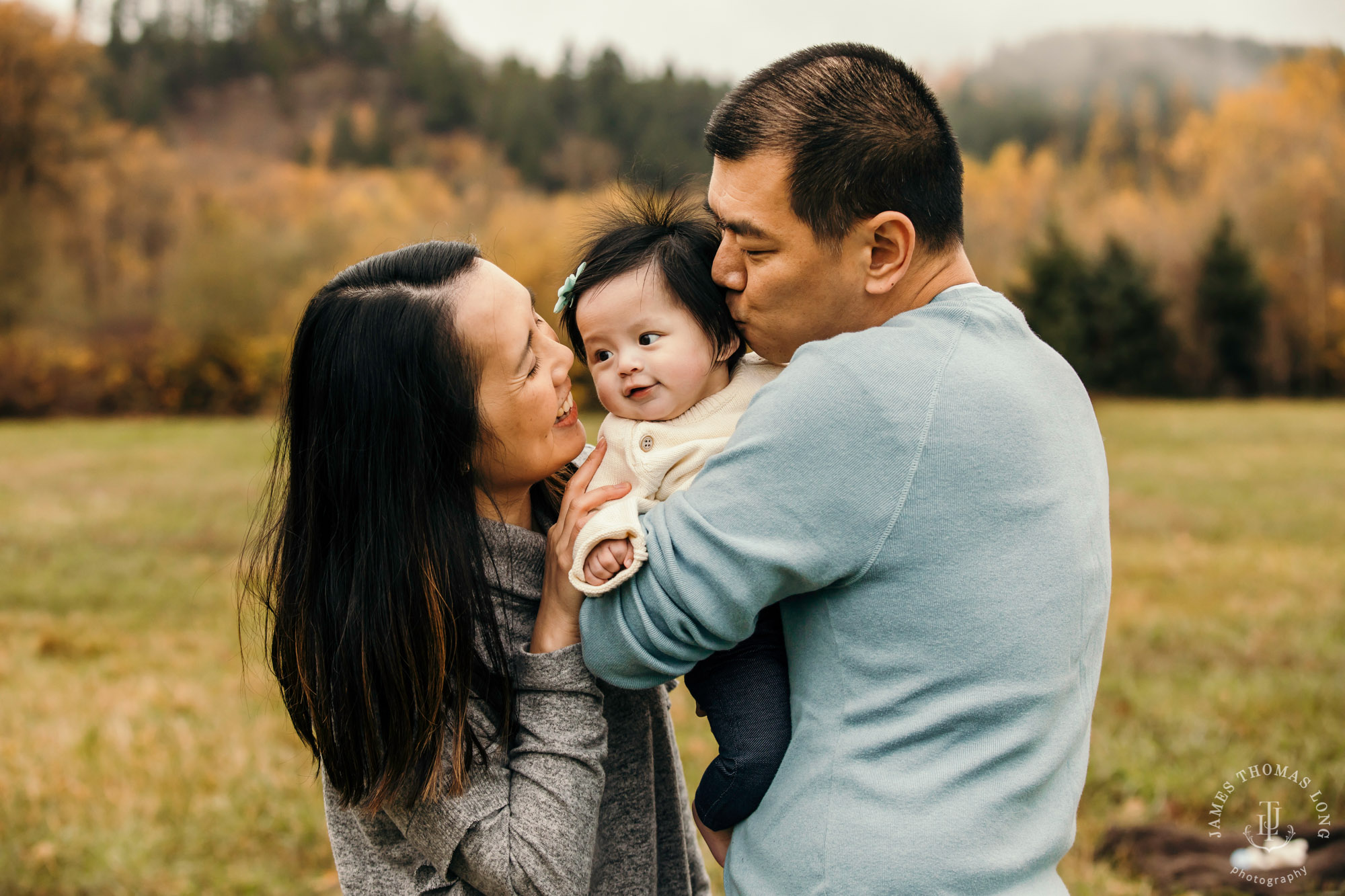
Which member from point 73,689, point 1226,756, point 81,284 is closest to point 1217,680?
point 1226,756

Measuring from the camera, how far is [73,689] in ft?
18.7

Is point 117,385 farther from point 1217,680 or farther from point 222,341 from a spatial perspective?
point 1217,680

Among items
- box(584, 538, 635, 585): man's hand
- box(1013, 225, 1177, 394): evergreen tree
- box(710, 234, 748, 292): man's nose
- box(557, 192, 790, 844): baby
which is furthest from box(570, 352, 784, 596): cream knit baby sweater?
box(1013, 225, 1177, 394): evergreen tree

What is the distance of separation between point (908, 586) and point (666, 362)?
29.6 inches

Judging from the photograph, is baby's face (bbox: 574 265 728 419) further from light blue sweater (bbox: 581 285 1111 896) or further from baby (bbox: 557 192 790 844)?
light blue sweater (bbox: 581 285 1111 896)

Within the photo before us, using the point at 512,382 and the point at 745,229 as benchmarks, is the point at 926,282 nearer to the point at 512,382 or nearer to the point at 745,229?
the point at 745,229

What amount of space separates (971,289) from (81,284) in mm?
34683

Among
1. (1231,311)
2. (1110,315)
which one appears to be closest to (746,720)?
(1110,315)

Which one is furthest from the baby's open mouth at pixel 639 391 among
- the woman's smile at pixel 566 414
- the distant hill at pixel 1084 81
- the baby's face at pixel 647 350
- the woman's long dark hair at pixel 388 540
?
the distant hill at pixel 1084 81

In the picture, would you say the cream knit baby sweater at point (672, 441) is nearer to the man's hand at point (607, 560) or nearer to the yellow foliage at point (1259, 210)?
the man's hand at point (607, 560)

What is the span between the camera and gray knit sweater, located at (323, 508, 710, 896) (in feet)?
5.03

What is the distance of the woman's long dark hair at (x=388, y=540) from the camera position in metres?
1.58

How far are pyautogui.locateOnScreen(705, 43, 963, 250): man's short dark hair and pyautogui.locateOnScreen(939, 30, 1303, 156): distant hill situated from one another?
2692 inches

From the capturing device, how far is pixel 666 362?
1.90 metres
